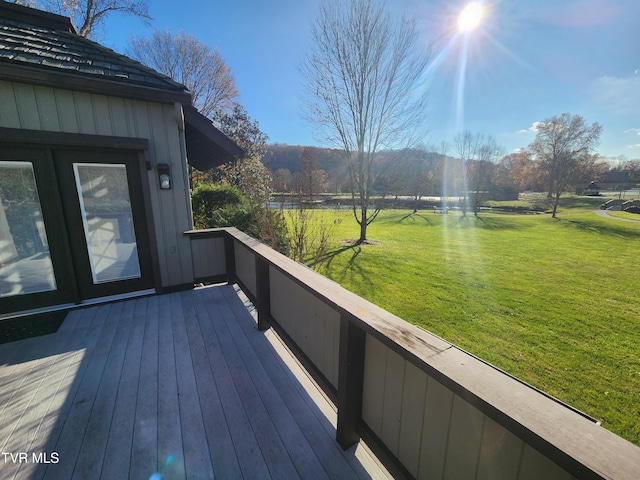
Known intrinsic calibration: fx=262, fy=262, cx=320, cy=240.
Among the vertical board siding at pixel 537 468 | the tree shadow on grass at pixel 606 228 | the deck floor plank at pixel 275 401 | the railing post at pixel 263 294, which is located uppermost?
the vertical board siding at pixel 537 468

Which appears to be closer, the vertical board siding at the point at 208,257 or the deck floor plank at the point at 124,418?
the deck floor plank at the point at 124,418

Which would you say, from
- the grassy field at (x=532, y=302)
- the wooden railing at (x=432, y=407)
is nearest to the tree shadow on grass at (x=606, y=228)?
the grassy field at (x=532, y=302)

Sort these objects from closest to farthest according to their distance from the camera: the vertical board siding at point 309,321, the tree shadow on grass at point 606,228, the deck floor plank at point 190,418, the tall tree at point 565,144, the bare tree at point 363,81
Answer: the deck floor plank at point 190,418 → the vertical board siding at point 309,321 → the bare tree at point 363,81 → the tree shadow on grass at point 606,228 → the tall tree at point 565,144

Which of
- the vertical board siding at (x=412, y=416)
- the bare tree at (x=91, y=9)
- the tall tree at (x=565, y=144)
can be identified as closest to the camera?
the vertical board siding at (x=412, y=416)

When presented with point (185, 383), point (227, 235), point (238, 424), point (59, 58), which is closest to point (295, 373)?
point (238, 424)

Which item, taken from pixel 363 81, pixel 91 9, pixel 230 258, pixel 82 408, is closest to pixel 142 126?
pixel 230 258

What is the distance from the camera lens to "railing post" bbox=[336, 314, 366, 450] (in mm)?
1638

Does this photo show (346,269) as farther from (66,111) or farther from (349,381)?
(66,111)

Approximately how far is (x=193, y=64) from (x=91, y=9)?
222 inches

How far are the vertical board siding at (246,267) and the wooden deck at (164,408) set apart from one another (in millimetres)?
605

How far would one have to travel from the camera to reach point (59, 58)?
10.8 feet

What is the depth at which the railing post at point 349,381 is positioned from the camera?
1.64m

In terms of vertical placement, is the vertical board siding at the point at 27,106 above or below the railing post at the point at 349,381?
above

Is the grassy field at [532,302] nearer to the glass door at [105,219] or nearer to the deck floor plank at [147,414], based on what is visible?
the deck floor plank at [147,414]
